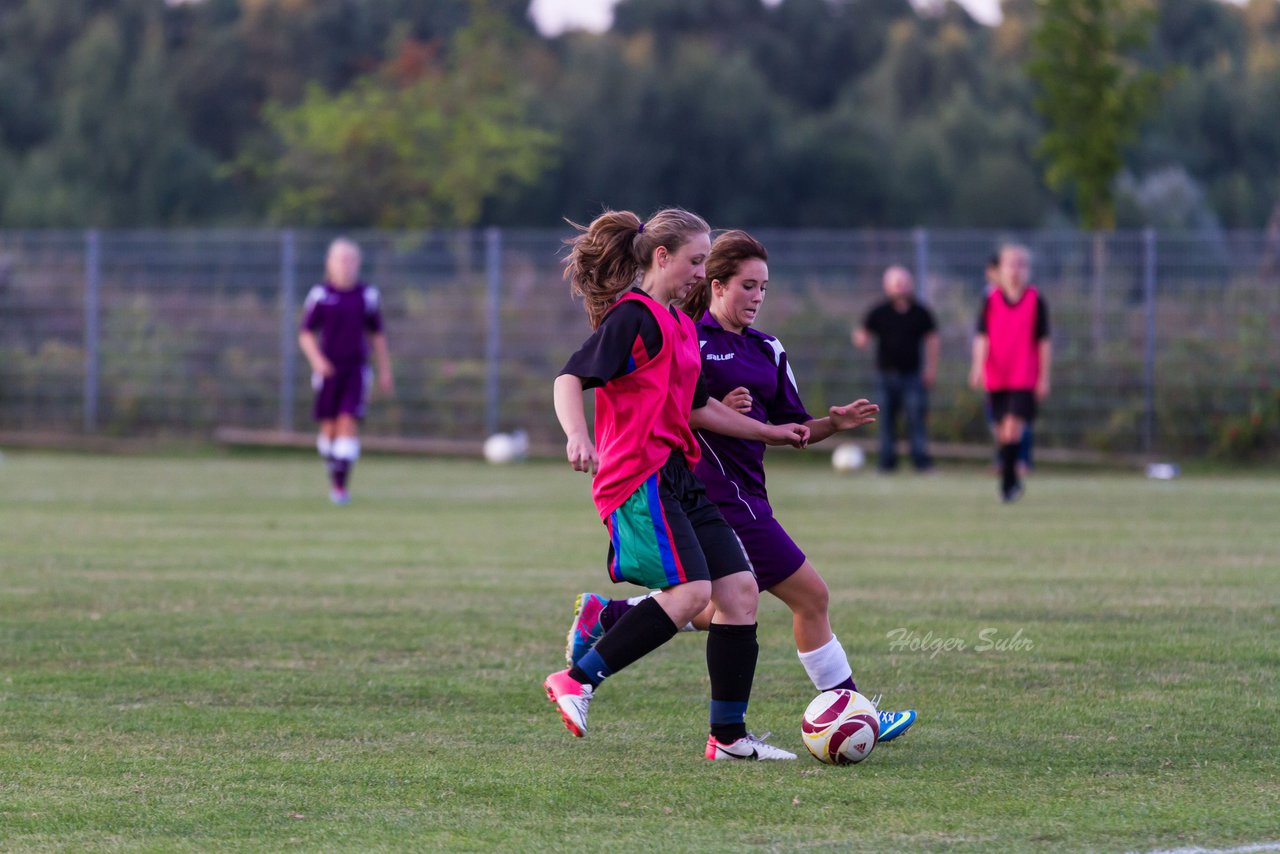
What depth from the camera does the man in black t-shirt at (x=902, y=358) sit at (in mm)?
18906

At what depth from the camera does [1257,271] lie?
19094 mm

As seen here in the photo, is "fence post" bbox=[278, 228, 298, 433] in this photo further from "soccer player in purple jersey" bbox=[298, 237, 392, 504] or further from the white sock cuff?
the white sock cuff

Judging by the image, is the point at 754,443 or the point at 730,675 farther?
the point at 754,443

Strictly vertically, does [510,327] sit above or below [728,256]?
below

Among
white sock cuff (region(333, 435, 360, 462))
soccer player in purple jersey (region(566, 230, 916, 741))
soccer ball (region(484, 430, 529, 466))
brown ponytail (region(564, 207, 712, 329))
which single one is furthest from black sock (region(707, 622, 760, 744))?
soccer ball (region(484, 430, 529, 466))

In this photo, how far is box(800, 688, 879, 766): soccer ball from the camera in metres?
5.04

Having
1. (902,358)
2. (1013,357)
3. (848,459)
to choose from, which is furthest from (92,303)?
(1013,357)

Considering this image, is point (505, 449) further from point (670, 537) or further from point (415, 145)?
point (415, 145)

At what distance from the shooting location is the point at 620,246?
17.3 feet

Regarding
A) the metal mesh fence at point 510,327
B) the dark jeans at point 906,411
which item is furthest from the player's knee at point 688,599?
the metal mesh fence at point 510,327

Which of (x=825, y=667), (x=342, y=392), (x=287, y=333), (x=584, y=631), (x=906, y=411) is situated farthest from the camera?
(x=287, y=333)

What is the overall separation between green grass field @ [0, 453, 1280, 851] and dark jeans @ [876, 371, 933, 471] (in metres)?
7.07

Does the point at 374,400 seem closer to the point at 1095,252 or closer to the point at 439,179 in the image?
the point at 1095,252

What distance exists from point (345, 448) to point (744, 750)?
388 inches
